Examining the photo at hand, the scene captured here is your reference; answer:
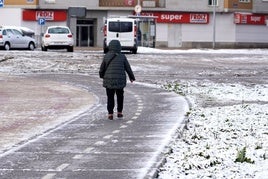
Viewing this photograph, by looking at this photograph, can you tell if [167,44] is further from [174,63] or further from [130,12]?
[174,63]

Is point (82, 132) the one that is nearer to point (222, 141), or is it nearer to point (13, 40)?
point (222, 141)

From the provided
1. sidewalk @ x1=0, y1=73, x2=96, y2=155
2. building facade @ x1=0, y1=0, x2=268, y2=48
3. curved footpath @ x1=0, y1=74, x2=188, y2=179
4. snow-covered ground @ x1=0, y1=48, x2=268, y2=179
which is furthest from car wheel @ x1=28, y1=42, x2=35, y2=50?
curved footpath @ x1=0, y1=74, x2=188, y2=179

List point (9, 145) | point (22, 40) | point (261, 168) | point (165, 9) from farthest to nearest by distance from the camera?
point (165, 9), point (22, 40), point (9, 145), point (261, 168)

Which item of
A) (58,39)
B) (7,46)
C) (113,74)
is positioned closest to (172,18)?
(7,46)

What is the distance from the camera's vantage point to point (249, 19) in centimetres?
7462

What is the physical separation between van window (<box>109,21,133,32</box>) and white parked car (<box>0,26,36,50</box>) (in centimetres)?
579

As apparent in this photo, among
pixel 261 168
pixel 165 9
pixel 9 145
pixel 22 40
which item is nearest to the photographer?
pixel 261 168

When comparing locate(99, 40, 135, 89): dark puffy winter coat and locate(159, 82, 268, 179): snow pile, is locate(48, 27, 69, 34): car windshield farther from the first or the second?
locate(99, 40, 135, 89): dark puffy winter coat

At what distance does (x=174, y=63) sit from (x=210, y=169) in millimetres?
28103

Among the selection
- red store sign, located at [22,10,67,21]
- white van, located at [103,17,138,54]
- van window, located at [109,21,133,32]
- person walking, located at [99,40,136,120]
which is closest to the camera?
person walking, located at [99,40,136,120]

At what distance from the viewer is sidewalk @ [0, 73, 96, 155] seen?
533 inches

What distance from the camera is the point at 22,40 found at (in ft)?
162

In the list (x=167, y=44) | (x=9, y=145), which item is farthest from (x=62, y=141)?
(x=167, y=44)

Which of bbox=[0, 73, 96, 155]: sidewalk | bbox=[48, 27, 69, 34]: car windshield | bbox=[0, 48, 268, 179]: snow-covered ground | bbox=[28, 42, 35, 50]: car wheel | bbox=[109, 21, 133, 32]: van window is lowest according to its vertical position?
bbox=[0, 73, 96, 155]: sidewalk
